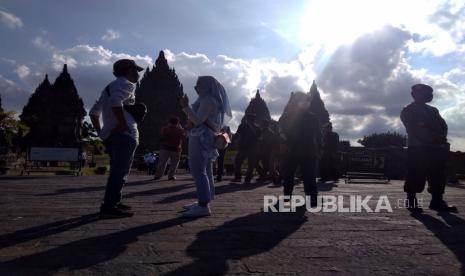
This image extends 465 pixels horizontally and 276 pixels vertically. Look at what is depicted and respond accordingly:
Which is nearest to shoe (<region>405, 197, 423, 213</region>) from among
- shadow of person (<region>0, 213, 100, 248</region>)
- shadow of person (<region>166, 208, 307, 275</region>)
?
shadow of person (<region>166, 208, 307, 275</region>)

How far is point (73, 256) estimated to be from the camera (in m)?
3.25

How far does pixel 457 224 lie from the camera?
17.8ft

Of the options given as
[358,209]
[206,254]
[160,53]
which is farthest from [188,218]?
[160,53]

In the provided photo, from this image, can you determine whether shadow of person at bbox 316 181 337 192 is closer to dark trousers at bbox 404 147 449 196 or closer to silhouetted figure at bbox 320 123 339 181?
silhouetted figure at bbox 320 123 339 181

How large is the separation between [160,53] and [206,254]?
80.1 m

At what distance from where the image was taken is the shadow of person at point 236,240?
3.11m

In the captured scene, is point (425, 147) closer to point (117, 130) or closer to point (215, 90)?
point (215, 90)

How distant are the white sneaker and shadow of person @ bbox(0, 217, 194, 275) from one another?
115 cm

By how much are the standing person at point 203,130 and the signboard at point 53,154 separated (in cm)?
1197

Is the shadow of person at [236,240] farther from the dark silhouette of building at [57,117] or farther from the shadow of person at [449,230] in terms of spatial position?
the dark silhouette of building at [57,117]

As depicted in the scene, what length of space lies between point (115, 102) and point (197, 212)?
5.41 ft

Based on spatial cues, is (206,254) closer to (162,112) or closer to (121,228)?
(121,228)

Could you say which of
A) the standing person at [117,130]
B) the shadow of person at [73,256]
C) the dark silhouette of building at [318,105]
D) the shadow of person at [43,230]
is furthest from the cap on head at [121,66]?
the dark silhouette of building at [318,105]

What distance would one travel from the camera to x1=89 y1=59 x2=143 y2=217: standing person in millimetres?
5082
